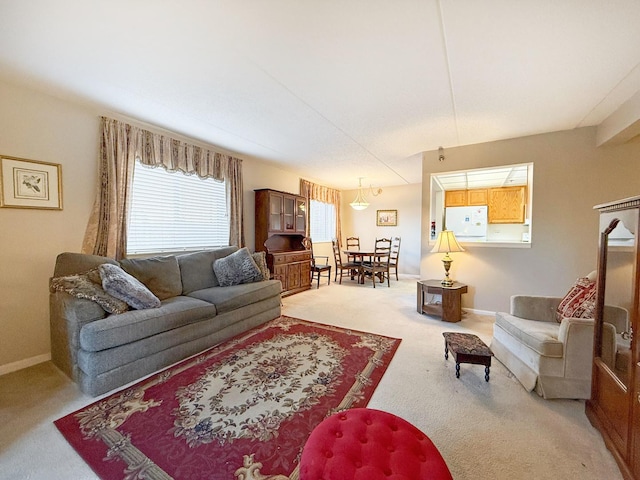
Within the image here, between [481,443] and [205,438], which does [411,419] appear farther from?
[205,438]

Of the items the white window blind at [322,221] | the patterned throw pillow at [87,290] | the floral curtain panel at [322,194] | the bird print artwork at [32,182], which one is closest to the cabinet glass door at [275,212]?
the floral curtain panel at [322,194]

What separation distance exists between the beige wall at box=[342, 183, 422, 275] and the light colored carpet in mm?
4583

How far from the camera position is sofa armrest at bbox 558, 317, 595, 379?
1767 mm

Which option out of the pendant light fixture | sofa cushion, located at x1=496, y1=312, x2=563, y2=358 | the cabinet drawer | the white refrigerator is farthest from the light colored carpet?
the pendant light fixture

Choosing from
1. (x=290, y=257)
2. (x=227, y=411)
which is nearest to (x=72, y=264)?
(x=227, y=411)

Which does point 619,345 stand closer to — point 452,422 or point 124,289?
point 452,422

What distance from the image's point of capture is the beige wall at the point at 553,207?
309cm

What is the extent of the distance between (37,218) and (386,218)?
22.3 ft

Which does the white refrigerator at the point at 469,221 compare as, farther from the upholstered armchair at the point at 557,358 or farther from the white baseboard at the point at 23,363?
the white baseboard at the point at 23,363

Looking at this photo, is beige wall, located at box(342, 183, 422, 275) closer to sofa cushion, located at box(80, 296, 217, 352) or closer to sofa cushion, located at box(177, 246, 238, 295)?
sofa cushion, located at box(177, 246, 238, 295)

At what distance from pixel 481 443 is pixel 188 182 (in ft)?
13.6

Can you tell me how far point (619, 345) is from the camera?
141cm

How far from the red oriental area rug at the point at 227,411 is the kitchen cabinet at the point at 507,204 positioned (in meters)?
4.53

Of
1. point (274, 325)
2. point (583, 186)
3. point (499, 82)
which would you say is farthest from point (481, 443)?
point (583, 186)
